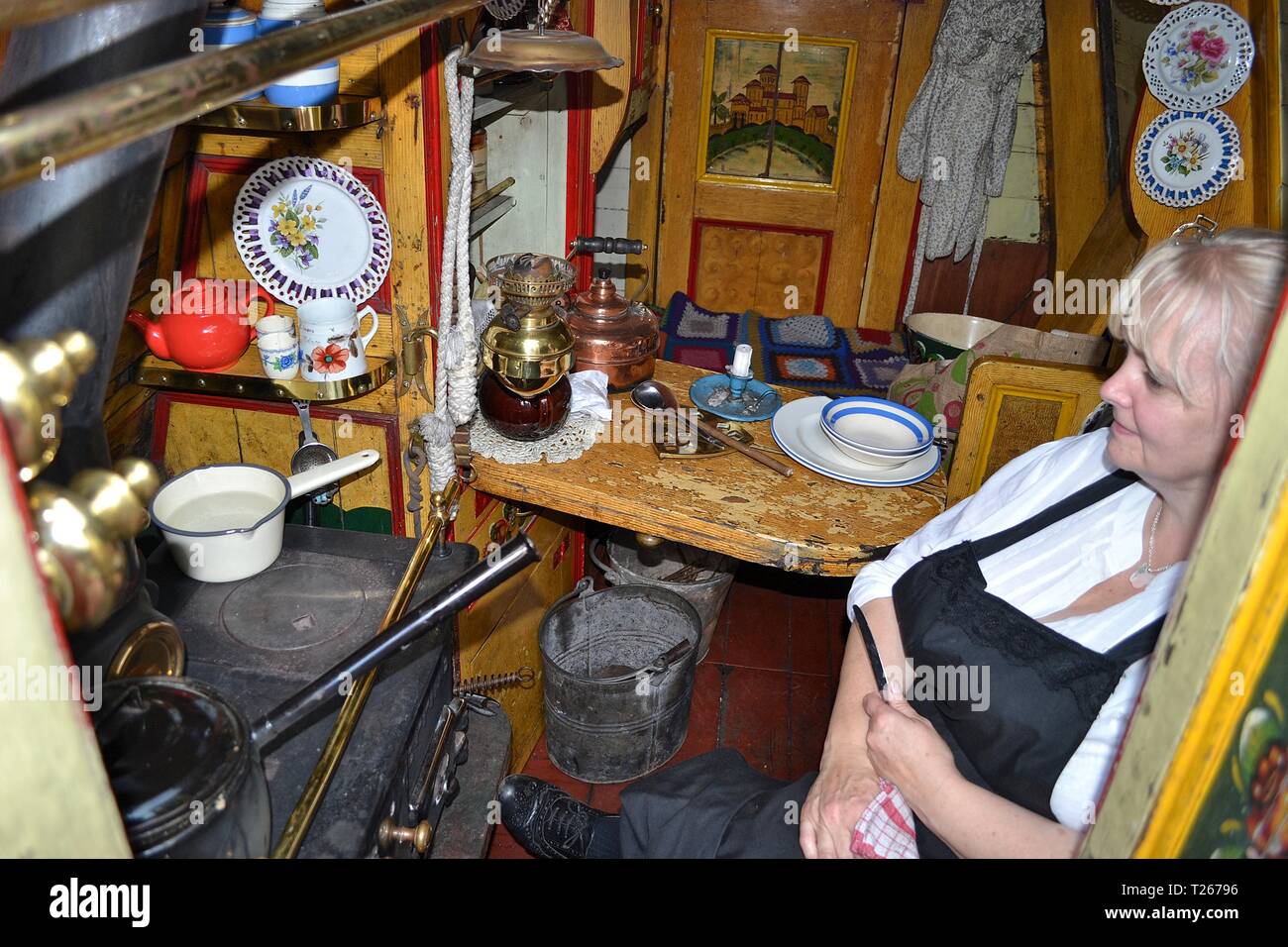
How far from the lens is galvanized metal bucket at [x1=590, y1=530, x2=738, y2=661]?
3.20 m

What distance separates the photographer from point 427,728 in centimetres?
150

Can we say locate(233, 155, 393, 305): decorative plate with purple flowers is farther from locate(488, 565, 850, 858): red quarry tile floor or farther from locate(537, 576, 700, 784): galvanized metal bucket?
locate(488, 565, 850, 858): red quarry tile floor

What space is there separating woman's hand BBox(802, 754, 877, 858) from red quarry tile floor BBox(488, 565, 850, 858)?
1.21 m

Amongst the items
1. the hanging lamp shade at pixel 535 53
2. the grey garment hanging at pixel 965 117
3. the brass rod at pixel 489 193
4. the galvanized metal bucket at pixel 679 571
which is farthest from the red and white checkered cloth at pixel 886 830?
the grey garment hanging at pixel 965 117

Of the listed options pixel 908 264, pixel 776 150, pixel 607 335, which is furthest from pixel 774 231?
pixel 607 335

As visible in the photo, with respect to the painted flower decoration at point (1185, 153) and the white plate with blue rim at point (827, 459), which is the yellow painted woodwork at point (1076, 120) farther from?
the white plate with blue rim at point (827, 459)

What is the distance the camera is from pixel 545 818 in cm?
213

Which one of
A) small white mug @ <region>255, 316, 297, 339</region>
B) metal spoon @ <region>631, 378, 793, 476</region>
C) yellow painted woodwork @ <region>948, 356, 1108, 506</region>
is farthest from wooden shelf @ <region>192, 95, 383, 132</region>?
yellow painted woodwork @ <region>948, 356, 1108, 506</region>

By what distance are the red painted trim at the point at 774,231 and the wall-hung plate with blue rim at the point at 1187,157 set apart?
1.91 meters

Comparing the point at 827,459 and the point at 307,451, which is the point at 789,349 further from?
the point at 307,451

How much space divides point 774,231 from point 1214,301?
3.82 metres

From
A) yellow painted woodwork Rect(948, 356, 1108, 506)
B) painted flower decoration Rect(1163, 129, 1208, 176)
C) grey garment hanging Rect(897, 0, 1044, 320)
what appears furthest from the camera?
grey garment hanging Rect(897, 0, 1044, 320)

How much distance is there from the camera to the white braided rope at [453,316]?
1.83 metres

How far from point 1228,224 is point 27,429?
3498 mm
